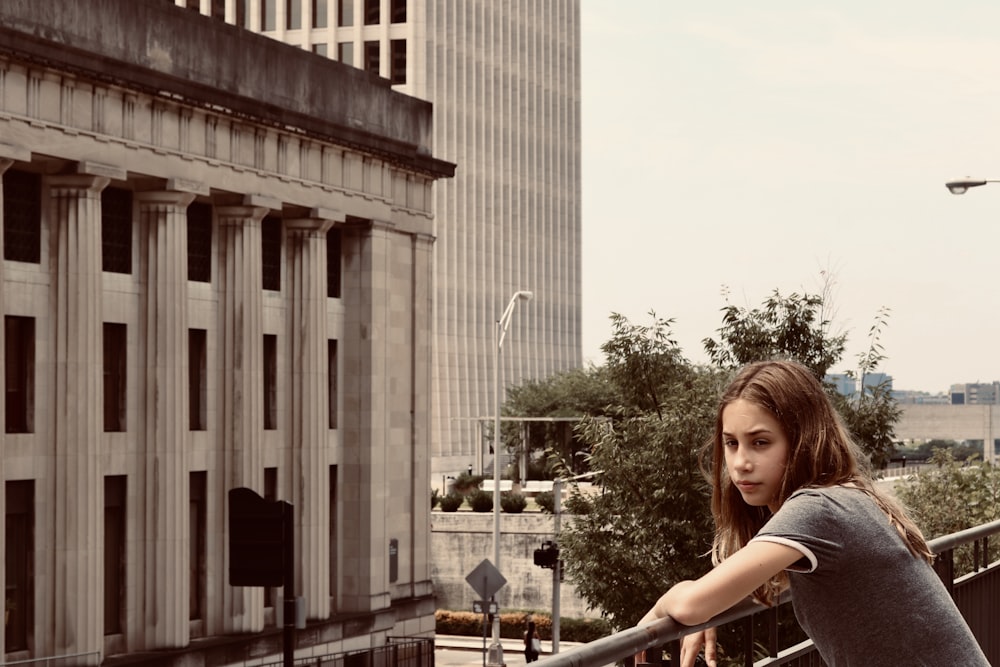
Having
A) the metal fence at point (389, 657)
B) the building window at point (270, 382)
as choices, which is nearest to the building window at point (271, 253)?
the building window at point (270, 382)

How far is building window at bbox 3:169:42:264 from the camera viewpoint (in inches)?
1222

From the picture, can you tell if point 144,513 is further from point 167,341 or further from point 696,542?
point 696,542

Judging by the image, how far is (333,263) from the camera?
41938 millimetres

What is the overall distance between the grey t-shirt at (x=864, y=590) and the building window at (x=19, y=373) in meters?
28.8

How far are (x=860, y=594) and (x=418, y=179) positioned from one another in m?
40.7

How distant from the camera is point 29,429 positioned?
31.1 m

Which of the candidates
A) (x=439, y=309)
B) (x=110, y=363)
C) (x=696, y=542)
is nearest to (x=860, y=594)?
(x=696, y=542)

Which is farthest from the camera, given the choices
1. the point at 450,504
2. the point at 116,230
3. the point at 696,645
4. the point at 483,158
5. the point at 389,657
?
the point at 483,158

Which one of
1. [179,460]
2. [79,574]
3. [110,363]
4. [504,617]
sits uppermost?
[110,363]

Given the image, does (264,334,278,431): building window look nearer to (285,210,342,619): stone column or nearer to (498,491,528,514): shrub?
(285,210,342,619): stone column

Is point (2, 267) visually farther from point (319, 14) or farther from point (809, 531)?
point (319, 14)

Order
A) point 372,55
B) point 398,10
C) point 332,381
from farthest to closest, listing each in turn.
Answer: point 398,10
point 372,55
point 332,381

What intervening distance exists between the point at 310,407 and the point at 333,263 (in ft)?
14.7

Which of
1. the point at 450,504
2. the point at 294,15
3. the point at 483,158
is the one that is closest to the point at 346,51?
the point at 294,15
